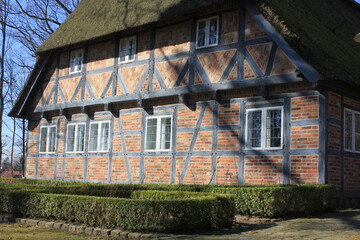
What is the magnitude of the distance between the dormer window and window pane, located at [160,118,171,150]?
16.3 ft

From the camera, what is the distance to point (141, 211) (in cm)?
749

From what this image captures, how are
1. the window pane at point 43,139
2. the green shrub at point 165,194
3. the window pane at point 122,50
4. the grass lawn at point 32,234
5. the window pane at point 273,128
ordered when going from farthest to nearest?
the window pane at point 43,139 → the window pane at point 122,50 → the window pane at point 273,128 → the green shrub at point 165,194 → the grass lawn at point 32,234

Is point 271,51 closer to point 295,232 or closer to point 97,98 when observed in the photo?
point 295,232

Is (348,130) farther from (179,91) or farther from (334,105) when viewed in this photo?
(179,91)

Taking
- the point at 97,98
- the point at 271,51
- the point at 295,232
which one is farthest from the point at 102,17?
the point at 295,232

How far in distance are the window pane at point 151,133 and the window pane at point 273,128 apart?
4.09 m

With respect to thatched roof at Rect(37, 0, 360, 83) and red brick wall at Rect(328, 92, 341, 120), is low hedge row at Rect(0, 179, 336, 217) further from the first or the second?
thatched roof at Rect(37, 0, 360, 83)

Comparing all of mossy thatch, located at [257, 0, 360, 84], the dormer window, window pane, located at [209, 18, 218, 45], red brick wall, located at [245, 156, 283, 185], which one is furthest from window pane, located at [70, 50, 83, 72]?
red brick wall, located at [245, 156, 283, 185]

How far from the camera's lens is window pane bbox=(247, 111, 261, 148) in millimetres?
11844

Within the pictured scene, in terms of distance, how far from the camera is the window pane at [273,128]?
1149 cm

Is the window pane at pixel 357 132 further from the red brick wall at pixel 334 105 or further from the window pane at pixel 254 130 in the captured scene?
the window pane at pixel 254 130

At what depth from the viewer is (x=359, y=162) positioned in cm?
1211

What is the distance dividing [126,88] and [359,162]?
7.68 meters

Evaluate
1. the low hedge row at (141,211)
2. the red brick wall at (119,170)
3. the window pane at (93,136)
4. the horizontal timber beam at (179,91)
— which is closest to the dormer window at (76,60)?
the horizontal timber beam at (179,91)
